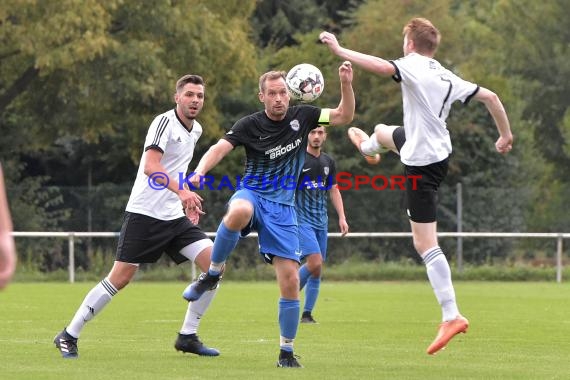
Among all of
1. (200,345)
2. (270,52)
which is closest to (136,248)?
(200,345)

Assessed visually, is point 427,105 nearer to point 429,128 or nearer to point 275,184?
point 429,128

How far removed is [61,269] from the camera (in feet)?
84.0

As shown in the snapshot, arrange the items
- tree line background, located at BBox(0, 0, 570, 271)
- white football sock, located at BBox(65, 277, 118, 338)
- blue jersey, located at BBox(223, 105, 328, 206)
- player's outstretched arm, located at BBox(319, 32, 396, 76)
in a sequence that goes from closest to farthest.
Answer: player's outstretched arm, located at BBox(319, 32, 396, 76), blue jersey, located at BBox(223, 105, 328, 206), white football sock, located at BBox(65, 277, 118, 338), tree line background, located at BBox(0, 0, 570, 271)

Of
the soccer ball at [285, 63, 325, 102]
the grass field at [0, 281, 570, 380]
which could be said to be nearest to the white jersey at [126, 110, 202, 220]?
the soccer ball at [285, 63, 325, 102]

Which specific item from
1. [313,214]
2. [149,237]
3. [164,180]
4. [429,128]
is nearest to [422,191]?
[429,128]

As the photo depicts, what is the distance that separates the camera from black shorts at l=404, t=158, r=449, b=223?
897cm

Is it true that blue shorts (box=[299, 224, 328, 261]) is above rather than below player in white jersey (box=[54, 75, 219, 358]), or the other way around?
below

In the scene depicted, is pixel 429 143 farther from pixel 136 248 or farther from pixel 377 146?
pixel 136 248

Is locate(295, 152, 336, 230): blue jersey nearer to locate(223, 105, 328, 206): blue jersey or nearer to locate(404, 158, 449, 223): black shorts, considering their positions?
locate(223, 105, 328, 206): blue jersey

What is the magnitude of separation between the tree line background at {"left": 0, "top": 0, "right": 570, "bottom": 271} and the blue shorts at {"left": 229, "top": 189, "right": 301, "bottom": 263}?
16.9 m

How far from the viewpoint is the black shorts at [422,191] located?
8.97m

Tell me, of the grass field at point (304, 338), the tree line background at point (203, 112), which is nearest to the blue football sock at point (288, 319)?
the grass field at point (304, 338)

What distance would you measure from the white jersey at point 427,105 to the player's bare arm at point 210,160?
1381 mm

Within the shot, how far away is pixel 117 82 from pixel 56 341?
1829cm
